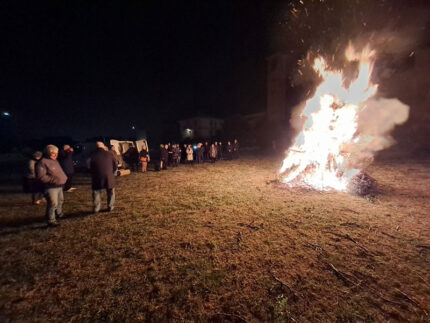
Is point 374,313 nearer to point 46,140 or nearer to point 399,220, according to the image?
point 399,220

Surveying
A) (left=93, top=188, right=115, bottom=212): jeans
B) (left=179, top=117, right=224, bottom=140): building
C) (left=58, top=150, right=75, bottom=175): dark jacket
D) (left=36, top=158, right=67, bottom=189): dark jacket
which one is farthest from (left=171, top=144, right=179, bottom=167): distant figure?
(left=179, top=117, right=224, bottom=140): building

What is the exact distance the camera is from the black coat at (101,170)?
5836 millimetres

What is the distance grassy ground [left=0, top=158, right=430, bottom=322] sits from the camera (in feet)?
8.99

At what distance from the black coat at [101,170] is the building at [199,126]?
40127 millimetres

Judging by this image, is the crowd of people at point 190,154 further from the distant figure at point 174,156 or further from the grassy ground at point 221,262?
the grassy ground at point 221,262

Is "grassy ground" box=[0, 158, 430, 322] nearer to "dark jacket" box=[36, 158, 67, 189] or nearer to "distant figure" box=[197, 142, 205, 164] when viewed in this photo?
"dark jacket" box=[36, 158, 67, 189]

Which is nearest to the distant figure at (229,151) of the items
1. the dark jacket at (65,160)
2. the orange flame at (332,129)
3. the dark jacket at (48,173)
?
the orange flame at (332,129)

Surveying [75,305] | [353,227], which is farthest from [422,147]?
[75,305]

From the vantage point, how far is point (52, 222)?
5.38m

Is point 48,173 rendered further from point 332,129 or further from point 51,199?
point 332,129

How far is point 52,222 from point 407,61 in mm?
32202

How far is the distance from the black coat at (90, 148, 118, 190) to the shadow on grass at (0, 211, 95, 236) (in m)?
1.17

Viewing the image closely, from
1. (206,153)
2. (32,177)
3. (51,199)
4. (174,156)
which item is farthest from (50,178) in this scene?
(206,153)

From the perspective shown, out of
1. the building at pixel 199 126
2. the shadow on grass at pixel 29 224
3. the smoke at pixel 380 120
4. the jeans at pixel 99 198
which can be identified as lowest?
the shadow on grass at pixel 29 224
